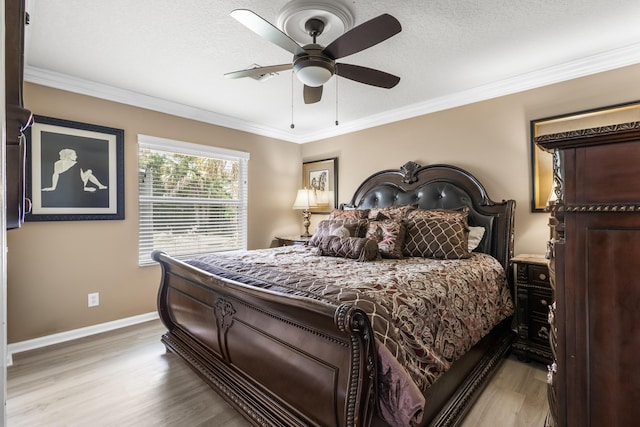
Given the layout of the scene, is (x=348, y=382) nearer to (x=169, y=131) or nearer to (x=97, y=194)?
(x=97, y=194)

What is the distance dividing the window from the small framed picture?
1073 mm

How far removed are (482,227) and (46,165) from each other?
4.15 meters

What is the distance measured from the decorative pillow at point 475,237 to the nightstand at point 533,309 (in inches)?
15.1

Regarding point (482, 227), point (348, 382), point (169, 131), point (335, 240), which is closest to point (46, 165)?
point (169, 131)

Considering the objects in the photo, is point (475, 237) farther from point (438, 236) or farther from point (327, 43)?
point (327, 43)

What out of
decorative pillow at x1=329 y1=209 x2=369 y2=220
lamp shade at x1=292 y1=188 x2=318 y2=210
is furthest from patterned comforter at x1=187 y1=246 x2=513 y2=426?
lamp shade at x1=292 y1=188 x2=318 y2=210

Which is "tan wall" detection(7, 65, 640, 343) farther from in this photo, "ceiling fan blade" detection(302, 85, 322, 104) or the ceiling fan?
"ceiling fan blade" detection(302, 85, 322, 104)

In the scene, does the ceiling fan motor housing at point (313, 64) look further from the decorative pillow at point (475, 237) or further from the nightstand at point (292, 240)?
the nightstand at point (292, 240)

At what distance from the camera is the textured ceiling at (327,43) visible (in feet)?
6.41

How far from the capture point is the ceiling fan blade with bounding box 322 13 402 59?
1.58 metres

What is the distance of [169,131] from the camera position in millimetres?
3607

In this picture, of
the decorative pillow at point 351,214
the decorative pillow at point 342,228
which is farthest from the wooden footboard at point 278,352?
the decorative pillow at point 351,214

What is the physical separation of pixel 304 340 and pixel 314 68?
1552mm

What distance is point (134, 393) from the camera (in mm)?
2021
